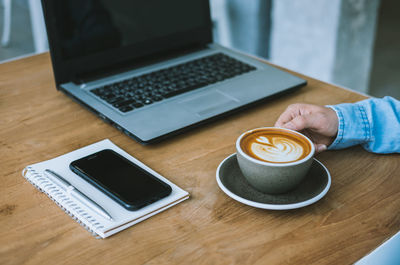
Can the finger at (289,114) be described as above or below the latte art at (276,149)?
below

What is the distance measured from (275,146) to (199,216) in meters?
0.14

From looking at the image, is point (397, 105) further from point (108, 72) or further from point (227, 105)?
point (108, 72)

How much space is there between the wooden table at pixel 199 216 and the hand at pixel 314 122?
0.04 m

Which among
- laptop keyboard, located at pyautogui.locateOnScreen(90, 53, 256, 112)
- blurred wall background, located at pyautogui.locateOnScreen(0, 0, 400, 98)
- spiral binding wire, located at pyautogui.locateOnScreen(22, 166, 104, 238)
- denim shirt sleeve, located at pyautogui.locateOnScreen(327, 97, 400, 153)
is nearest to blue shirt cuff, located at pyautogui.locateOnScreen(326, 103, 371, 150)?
denim shirt sleeve, located at pyautogui.locateOnScreen(327, 97, 400, 153)

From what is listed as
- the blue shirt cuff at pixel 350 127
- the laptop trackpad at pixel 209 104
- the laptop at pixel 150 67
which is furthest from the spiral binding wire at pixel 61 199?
the blue shirt cuff at pixel 350 127

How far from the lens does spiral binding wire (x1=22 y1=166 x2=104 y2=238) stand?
524mm

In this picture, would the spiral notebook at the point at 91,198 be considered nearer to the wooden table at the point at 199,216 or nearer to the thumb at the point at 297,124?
the wooden table at the point at 199,216

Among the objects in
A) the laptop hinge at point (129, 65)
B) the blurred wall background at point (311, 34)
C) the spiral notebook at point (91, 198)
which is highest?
the laptop hinge at point (129, 65)

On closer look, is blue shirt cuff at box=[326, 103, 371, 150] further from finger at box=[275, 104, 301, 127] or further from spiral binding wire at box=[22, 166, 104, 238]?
spiral binding wire at box=[22, 166, 104, 238]

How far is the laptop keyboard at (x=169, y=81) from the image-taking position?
2.65ft

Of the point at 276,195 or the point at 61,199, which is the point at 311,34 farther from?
the point at 61,199

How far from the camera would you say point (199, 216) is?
0.55m

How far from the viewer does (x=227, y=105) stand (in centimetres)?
81

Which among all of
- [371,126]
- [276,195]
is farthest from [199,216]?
[371,126]
